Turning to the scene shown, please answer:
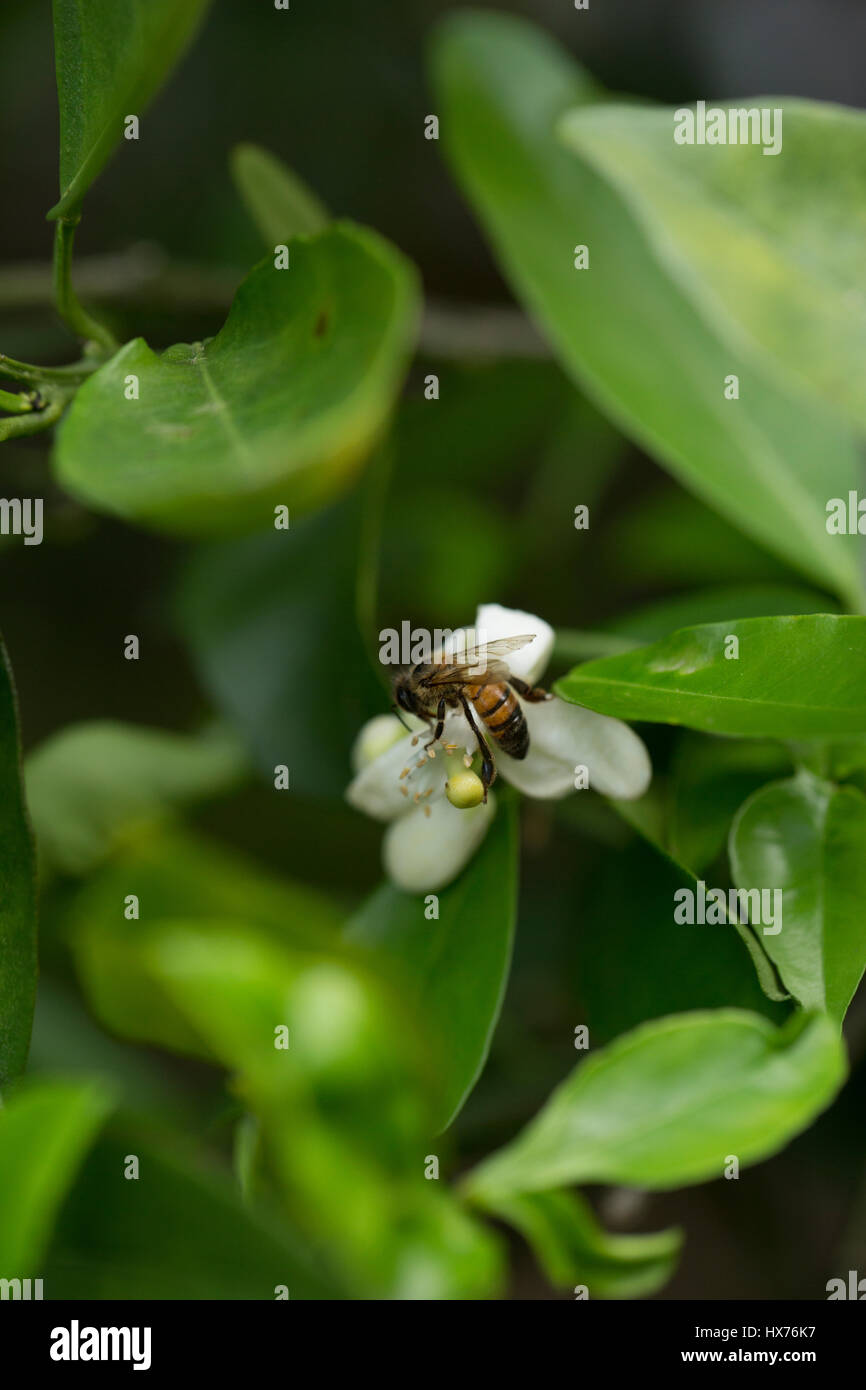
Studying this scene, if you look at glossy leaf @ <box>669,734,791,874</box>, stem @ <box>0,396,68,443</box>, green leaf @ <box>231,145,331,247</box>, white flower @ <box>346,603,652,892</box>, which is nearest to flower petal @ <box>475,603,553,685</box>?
white flower @ <box>346,603,652,892</box>

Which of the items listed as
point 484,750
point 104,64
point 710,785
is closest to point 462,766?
point 484,750

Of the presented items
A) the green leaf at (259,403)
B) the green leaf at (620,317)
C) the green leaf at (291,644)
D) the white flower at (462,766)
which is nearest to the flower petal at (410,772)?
the white flower at (462,766)

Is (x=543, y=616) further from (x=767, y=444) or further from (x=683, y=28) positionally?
(x=683, y=28)

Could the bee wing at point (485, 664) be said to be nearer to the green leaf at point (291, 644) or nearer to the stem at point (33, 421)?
the green leaf at point (291, 644)

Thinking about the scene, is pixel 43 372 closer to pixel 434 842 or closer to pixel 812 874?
pixel 434 842
